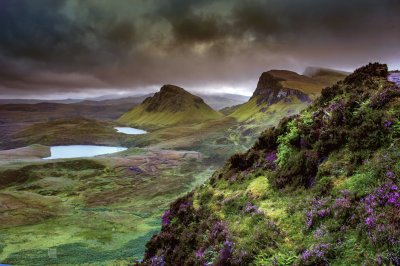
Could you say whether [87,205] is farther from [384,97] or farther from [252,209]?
[384,97]

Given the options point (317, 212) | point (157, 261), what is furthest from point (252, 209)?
point (157, 261)

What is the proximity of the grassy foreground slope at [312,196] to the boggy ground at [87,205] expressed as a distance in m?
32.4

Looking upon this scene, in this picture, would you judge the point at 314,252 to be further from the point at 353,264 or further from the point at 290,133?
the point at 290,133

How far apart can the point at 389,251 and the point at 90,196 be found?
339ft

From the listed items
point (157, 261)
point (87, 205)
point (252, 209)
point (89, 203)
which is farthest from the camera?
point (89, 203)

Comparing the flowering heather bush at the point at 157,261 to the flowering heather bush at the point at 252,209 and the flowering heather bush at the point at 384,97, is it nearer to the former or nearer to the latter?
the flowering heather bush at the point at 252,209

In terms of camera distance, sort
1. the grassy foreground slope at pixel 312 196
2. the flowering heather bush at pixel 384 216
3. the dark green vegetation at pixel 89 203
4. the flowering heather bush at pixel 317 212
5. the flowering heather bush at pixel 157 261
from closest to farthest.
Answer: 1. the flowering heather bush at pixel 384 216
2. the grassy foreground slope at pixel 312 196
3. the flowering heather bush at pixel 317 212
4. the flowering heather bush at pixel 157 261
5. the dark green vegetation at pixel 89 203

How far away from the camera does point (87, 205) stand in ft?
300

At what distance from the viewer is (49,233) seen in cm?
6222

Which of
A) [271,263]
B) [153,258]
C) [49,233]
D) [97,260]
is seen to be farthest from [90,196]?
[271,263]

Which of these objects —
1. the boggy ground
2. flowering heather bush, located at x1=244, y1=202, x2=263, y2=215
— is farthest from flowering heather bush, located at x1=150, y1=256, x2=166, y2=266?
the boggy ground

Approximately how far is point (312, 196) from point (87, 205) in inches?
3444

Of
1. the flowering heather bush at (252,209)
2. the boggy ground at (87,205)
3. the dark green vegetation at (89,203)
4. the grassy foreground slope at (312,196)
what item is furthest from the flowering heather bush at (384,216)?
the boggy ground at (87,205)

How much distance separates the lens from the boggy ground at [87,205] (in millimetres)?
51356
